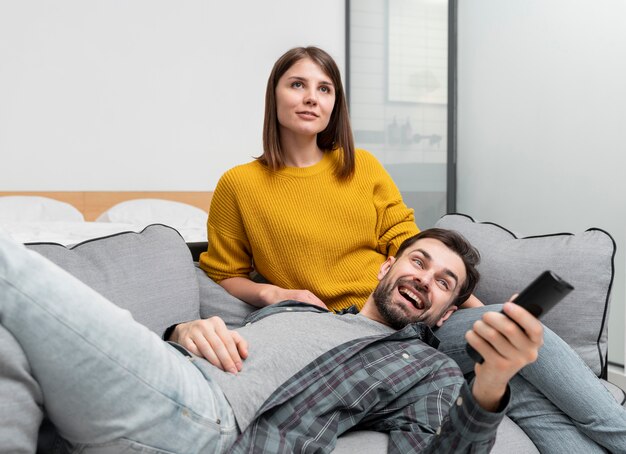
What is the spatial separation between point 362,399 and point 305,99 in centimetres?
88

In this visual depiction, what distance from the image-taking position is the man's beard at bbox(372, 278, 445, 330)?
1375 millimetres

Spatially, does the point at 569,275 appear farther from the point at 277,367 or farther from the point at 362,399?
the point at 277,367

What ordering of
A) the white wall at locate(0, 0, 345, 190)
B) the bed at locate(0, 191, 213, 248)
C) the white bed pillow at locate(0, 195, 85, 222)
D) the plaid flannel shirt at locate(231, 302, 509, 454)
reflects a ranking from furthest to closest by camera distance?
the white wall at locate(0, 0, 345, 190) < the white bed pillow at locate(0, 195, 85, 222) < the bed at locate(0, 191, 213, 248) < the plaid flannel shirt at locate(231, 302, 509, 454)

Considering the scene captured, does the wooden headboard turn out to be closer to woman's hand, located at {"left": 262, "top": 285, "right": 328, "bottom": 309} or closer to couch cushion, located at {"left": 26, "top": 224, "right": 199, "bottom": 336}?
couch cushion, located at {"left": 26, "top": 224, "right": 199, "bottom": 336}

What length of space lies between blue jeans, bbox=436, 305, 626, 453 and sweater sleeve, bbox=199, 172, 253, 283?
812 millimetres

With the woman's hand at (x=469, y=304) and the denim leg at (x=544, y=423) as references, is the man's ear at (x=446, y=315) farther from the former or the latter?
the denim leg at (x=544, y=423)

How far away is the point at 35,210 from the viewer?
3.47 m

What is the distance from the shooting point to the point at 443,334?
146 centimetres

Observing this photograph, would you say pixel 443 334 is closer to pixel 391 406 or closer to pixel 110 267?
pixel 391 406

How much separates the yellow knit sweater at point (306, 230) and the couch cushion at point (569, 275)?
26cm

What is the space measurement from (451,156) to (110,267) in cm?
248

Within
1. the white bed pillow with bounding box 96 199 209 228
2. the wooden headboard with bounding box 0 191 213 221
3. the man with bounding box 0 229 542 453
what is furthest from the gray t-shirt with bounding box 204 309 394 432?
the wooden headboard with bounding box 0 191 213 221

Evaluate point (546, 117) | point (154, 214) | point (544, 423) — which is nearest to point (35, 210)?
point (154, 214)

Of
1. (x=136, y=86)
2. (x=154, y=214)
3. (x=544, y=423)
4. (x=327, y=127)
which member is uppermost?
(x=136, y=86)
